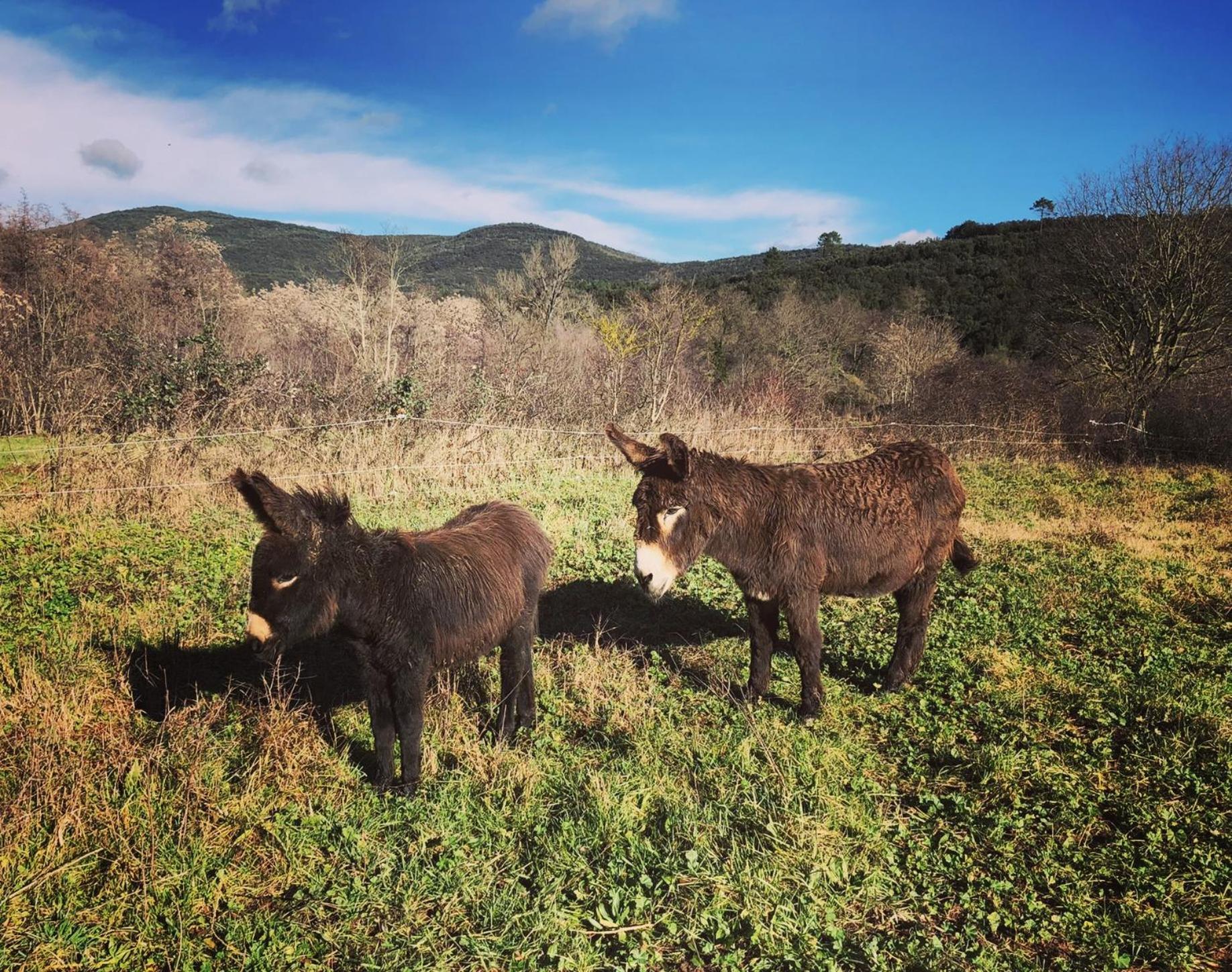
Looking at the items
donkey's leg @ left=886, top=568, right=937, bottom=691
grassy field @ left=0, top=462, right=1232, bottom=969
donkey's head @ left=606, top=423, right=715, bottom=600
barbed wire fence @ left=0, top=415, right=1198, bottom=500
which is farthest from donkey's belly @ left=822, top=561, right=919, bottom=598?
barbed wire fence @ left=0, top=415, right=1198, bottom=500

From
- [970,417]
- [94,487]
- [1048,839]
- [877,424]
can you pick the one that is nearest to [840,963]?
[1048,839]

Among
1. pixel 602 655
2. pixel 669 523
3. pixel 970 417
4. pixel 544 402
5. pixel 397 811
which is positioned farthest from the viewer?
pixel 970 417

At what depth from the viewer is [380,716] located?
3.83 metres

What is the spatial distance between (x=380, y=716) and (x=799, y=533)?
3134 mm

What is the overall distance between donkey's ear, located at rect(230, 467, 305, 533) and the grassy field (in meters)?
1.32

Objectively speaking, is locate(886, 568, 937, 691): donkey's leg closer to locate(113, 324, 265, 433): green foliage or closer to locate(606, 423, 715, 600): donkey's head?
locate(606, 423, 715, 600): donkey's head

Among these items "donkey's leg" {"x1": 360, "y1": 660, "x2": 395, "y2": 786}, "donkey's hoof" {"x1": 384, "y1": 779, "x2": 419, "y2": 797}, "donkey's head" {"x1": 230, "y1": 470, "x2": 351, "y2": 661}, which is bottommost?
Result: "donkey's hoof" {"x1": 384, "y1": 779, "x2": 419, "y2": 797}

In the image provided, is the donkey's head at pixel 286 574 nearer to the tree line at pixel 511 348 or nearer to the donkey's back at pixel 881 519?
the donkey's back at pixel 881 519

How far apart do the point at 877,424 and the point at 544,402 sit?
9812 mm

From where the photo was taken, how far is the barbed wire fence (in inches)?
351

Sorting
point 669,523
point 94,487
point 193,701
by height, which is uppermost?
point 669,523

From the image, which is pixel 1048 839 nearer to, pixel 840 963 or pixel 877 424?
pixel 840 963

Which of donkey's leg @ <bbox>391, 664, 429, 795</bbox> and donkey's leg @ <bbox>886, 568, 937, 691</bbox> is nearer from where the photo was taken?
donkey's leg @ <bbox>391, 664, 429, 795</bbox>

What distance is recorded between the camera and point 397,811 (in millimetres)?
3635
